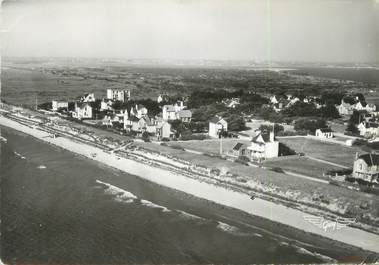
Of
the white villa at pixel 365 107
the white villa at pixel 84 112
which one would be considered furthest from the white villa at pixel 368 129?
the white villa at pixel 84 112

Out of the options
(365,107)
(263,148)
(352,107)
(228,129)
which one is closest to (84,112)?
(228,129)

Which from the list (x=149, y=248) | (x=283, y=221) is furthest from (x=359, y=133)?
(x=149, y=248)

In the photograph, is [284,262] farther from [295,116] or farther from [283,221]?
[295,116]

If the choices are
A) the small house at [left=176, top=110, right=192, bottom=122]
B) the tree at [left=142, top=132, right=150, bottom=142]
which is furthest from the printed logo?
the small house at [left=176, top=110, right=192, bottom=122]

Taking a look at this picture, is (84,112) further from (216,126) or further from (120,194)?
(120,194)

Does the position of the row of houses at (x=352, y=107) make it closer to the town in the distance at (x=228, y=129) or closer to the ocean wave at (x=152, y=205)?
the town in the distance at (x=228, y=129)

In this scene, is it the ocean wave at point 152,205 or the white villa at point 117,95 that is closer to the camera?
the ocean wave at point 152,205

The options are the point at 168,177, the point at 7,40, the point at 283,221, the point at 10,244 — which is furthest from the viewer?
the point at 168,177
